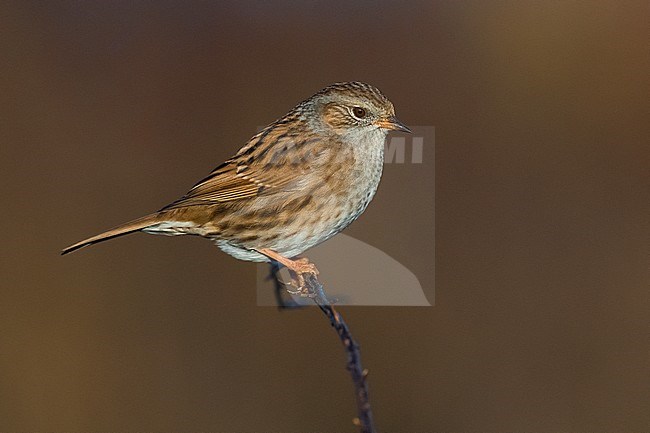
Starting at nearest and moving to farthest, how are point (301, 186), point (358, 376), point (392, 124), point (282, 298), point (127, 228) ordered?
point (358, 376) < point (282, 298) < point (127, 228) < point (392, 124) < point (301, 186)

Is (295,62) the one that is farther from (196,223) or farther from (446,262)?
(196,223)

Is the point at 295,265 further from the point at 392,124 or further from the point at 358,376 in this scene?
the point at 358,376

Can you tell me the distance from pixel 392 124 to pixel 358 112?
14 cm

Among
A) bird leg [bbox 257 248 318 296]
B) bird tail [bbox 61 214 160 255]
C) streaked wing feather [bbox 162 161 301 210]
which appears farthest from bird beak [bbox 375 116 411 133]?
bird tail [bbox 61 214 160 255]

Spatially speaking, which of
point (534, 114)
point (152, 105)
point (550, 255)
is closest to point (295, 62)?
point (152, 105)

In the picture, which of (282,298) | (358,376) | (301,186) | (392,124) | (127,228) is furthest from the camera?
(301,186)

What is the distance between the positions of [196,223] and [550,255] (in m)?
4.23

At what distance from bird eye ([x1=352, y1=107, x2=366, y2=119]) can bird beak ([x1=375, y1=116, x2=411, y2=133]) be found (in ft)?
0.20

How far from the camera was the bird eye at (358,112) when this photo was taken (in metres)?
3.02

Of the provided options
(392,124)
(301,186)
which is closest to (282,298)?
(301,186)

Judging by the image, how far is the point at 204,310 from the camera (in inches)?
236

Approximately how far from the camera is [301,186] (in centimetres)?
311

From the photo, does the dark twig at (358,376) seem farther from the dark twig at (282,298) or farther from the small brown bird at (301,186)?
the small brown bird at (301,186)

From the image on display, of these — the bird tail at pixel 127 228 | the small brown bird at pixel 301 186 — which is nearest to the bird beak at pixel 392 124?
the small brown bird at pixel 301 186
